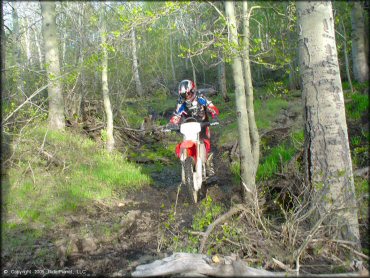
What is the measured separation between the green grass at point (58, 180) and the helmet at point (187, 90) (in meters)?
1.98

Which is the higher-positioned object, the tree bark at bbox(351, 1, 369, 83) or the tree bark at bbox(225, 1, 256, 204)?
the tree bark at bbox(351, 1, 369, 83)

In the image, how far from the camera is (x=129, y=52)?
460 inches

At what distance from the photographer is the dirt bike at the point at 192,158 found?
6503 mm

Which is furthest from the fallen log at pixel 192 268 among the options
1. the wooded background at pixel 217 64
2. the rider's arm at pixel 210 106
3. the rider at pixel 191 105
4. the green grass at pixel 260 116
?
the green grass at pixel 260 116

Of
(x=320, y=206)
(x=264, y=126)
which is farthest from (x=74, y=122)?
(x=320, y=206)

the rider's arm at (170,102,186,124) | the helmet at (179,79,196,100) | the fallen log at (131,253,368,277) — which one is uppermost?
the helmet at (179,79,196,100)

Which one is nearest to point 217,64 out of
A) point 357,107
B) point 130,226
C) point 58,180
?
point 357,107

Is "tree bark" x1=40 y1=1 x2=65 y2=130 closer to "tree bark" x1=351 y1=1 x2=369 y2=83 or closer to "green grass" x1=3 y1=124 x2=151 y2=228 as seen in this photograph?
"green grass" x1=3 y1=124 x2=151 y2=228

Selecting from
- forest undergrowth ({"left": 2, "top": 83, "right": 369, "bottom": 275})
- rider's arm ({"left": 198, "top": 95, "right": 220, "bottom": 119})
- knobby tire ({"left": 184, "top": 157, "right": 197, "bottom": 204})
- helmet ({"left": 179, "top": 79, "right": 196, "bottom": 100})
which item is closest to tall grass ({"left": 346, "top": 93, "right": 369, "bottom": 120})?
forest undergrowth ({"left": 2, "top": 83, "right": 369, "bottom": 275})

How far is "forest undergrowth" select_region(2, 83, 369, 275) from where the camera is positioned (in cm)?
376

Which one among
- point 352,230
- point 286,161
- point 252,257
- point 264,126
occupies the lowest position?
point 252,257

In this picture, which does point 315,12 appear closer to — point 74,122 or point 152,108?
point 74,122

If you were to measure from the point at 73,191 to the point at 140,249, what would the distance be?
7.72ft

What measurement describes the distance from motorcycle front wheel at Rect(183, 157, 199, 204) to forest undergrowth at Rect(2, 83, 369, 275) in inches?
7.4
